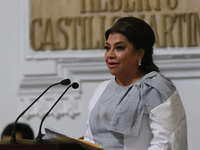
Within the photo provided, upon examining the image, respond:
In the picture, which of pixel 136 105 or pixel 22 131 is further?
pixel 22 131

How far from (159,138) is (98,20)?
1.84 metres

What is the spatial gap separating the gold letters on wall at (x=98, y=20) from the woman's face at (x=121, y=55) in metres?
1.39

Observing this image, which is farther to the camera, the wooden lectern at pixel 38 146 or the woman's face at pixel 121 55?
the woman's face at pixel 121 55

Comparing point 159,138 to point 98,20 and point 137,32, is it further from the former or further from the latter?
point 98,20

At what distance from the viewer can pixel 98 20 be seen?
350 centimetres

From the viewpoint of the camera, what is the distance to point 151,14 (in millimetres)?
3414

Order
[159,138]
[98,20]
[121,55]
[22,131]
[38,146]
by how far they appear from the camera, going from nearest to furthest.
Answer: [38,146]
[159,138]
[121,55]
[22,131]
[98,20]

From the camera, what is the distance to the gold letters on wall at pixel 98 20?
3.36 m

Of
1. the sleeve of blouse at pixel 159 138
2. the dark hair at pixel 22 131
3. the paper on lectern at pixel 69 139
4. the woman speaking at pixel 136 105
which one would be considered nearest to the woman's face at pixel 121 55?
the woman speaking at pixel 136 105

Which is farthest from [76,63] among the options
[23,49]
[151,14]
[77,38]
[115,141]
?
[115,141]

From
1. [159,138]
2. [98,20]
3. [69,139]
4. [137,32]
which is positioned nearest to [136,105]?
[159,138]

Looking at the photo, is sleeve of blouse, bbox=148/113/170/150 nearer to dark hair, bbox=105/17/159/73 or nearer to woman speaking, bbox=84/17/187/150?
woman speaking, bbox=84/17/187/150

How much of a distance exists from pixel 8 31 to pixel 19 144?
2.25 meters

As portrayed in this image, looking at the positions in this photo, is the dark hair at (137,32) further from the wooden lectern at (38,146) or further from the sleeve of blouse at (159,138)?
the wooden lectern at (38,146)
